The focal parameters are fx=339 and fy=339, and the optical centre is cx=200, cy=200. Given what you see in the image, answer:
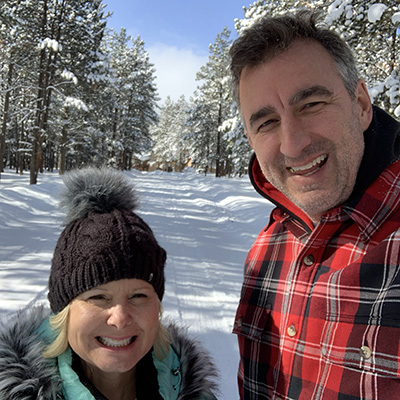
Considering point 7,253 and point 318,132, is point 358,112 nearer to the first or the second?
point 318,132

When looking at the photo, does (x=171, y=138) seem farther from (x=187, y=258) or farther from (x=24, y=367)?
(x=24, y=367)

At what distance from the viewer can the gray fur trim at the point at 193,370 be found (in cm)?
191

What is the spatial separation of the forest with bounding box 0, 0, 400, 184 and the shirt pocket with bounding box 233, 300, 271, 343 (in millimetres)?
1423

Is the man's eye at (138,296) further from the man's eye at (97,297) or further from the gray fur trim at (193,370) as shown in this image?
the gray fur trim at (193,370)

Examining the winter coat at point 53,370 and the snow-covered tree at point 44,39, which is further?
the snow-covered tree at point 44,39

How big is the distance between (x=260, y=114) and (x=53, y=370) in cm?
166

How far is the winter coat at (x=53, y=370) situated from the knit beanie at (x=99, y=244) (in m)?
0.20

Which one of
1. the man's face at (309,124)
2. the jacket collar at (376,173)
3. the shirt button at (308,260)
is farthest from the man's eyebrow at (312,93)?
the shirt button at (308,260)

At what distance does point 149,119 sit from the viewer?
136 feet

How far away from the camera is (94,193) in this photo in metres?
1.98

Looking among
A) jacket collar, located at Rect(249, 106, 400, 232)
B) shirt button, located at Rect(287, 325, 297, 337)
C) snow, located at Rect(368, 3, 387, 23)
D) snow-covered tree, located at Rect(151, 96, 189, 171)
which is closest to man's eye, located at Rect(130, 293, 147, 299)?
shirt button, located at Rect(287, 325, 297, 337)

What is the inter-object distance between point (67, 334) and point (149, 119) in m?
41.5

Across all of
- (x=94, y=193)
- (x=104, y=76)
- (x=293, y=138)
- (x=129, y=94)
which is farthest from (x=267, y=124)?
(x=129, y=94)

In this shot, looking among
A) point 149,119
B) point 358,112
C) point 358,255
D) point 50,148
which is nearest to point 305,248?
point 358,255
